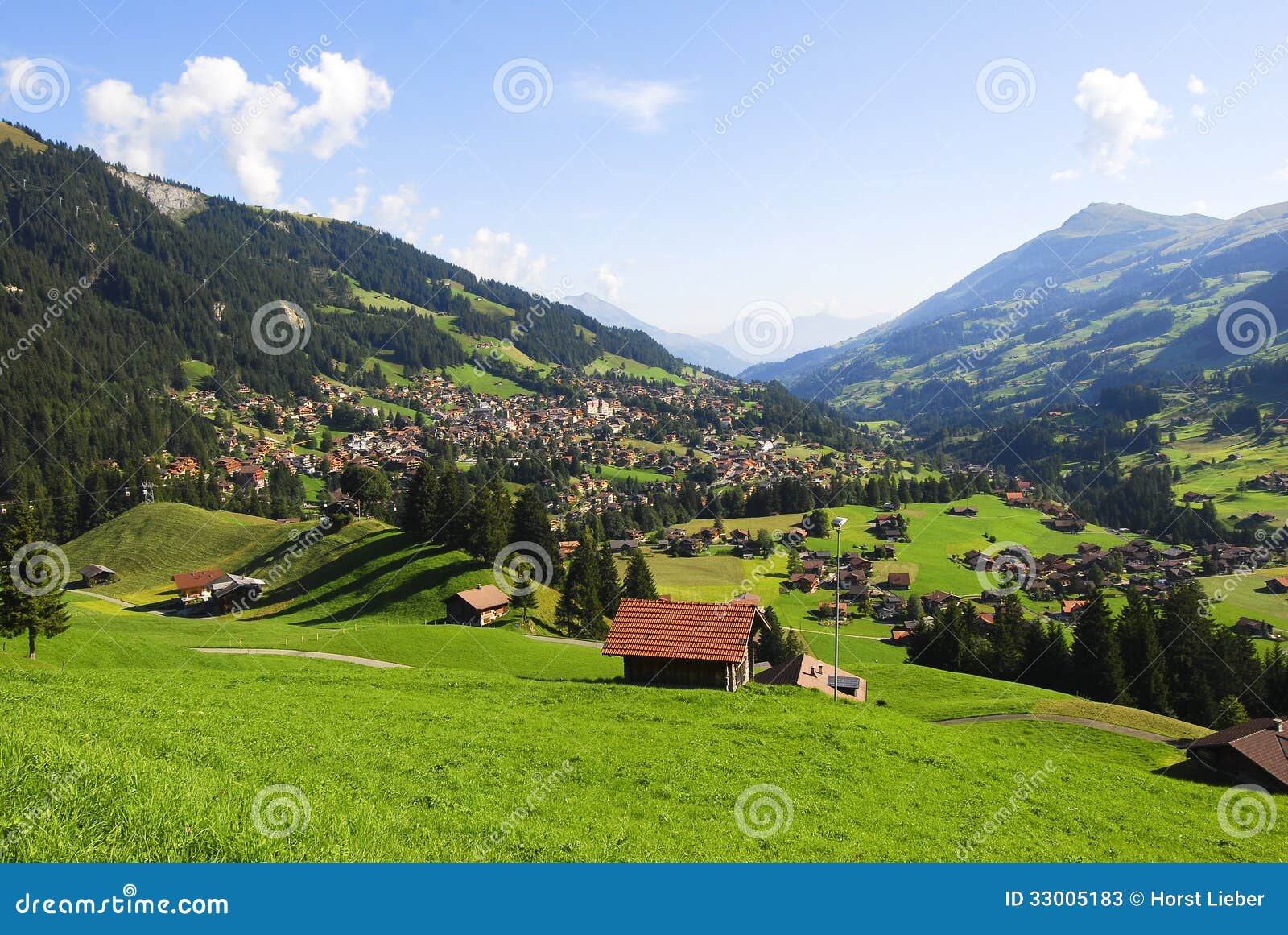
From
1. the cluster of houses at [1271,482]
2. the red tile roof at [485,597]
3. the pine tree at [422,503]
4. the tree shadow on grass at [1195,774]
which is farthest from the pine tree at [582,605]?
the cluster of houses at [1271,482]

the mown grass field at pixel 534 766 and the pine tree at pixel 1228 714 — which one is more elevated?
the mown grass field at pixel 534 766

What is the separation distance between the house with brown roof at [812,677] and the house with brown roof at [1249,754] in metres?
15.5

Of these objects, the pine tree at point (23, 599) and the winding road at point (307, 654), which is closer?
the pine tree at point (23, 599)

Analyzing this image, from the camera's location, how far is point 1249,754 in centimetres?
2795

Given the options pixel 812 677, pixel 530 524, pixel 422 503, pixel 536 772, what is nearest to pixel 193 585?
pixel 422 503

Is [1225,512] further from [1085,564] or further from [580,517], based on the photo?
[580,517]

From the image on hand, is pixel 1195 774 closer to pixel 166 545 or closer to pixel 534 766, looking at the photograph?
pixel 534 766

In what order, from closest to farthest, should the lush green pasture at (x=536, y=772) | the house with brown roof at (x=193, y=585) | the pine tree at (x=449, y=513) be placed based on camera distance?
the lush green pasture at (x=536, y=772)
the pine tree at (x=449, y=513)
the house with brown roof at (x=193, y=585)

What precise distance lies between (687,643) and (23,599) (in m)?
33.3

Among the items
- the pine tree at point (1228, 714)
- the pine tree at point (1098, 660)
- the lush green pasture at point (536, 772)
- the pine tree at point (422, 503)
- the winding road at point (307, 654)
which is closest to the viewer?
the lush green pasture at point (536, 772)

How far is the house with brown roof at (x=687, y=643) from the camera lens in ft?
104

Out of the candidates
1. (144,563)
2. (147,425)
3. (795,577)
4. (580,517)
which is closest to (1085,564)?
(795,577)

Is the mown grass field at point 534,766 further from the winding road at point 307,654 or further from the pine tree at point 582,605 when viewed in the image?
the pine tree at point 582,605

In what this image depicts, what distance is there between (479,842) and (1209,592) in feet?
462
